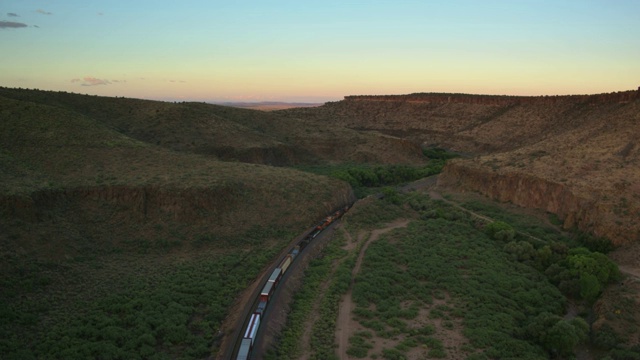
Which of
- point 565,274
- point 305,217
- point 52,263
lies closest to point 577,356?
point 565,274

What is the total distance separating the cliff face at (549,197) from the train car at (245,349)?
31533 mm

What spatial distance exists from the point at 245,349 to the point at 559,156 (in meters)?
44.8

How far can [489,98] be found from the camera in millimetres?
114875

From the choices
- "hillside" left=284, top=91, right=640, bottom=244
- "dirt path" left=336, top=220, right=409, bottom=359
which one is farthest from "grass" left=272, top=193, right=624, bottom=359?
"hillside" left=284, top=91, right=640, bottom=244

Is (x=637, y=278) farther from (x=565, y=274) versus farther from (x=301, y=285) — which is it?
(x=301, y=285)

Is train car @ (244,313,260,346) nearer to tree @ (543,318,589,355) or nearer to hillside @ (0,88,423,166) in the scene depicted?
tree @ (543,318,589,355)

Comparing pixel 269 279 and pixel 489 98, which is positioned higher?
pixel 489 98

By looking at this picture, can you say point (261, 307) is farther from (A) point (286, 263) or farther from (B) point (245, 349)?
(A) point (286, 263)

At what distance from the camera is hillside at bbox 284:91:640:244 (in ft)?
135

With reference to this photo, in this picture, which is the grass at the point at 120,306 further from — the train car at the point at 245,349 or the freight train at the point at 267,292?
the train car at the point at 245,349

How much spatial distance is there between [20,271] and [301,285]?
17608 millimetres

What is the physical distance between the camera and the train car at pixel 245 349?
70.3ft

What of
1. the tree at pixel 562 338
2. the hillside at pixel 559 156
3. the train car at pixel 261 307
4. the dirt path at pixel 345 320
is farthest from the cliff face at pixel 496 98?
the train car at pixel 261 307

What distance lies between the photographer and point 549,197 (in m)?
46.5
